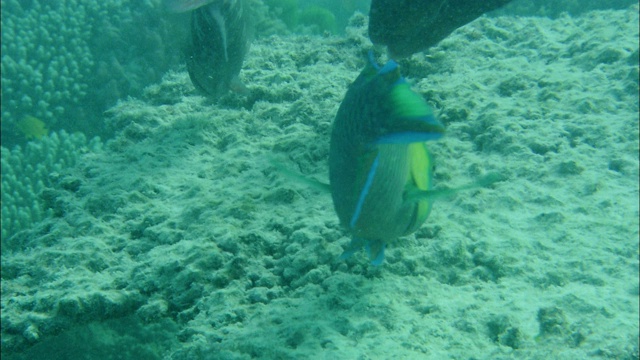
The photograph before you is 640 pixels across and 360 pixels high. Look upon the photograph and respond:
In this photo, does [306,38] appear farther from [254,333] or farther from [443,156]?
[254,333]

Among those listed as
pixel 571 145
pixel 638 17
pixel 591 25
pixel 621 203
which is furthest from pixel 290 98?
pixel 638 17

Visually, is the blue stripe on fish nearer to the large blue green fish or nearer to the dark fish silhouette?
the large blue green fish

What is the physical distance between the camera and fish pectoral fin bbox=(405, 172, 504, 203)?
1.24m

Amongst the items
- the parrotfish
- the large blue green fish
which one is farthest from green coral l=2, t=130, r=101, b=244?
the large blue green fish

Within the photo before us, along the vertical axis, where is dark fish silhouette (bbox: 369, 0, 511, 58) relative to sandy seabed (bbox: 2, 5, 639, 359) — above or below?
above

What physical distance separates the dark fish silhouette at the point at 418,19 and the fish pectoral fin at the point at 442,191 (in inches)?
85.5

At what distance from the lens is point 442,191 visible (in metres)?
1.27

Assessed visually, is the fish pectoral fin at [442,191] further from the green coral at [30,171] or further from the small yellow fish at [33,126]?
the small yellow fish at [33,126]

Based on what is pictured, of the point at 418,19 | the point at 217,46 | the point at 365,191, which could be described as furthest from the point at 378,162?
the point at 217,46

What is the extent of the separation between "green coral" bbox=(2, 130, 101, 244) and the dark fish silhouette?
11.9 feet

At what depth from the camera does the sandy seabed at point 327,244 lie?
1557 mm

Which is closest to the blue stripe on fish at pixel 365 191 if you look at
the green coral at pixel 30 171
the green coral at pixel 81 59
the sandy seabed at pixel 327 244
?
the sandy seabed at pixel 327 244

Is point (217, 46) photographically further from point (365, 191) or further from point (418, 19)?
point (365, 191)

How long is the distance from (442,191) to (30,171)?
584cm
